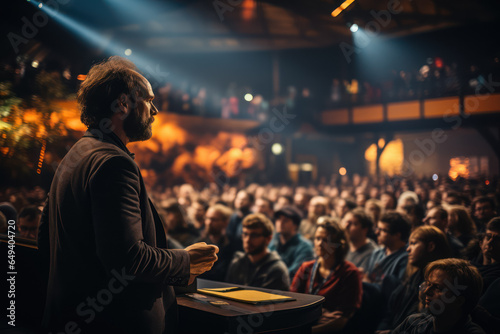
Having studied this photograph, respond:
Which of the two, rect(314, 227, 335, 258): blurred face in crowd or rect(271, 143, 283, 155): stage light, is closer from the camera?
rect(314, 227, 335, 258): blurred face in crowd

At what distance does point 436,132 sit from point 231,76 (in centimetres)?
842

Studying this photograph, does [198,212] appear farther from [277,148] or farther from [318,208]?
[277,148]

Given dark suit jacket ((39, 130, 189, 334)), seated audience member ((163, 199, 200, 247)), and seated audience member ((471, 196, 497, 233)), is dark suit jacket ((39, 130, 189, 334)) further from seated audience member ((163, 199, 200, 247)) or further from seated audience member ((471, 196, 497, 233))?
seated audience member ((471, 196, 497, 233))

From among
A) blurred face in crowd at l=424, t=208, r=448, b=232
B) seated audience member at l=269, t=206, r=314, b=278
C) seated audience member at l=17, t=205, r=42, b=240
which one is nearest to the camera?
seated audience member at l=17, t=205, r=42, b=240

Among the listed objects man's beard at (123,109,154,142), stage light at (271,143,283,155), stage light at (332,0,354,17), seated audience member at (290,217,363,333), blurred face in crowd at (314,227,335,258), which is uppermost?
stage light at (332,0,354,17)

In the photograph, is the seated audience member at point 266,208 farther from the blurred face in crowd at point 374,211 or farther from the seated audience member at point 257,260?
the seated audience member at point 257,260

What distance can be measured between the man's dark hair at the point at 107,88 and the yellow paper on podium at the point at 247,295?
0.74m

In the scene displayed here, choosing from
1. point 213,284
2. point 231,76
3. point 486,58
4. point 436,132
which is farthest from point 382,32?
point 213,284

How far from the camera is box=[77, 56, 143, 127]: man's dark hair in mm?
1377

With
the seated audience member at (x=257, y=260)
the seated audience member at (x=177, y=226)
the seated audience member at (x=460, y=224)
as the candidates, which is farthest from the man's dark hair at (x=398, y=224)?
the seated audience member at (x=177, y=226)

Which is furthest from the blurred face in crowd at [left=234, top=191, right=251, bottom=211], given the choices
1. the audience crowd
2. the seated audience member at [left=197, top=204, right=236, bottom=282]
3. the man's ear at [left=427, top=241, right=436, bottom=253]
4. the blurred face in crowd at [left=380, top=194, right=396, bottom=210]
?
the man's ear at [left=427, top=241, right=436, bottom=253]

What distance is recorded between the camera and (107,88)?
54.2 inches

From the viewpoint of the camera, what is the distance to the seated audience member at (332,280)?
3.11 meters

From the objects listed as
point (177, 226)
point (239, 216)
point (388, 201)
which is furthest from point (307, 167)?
point (177, 226)
